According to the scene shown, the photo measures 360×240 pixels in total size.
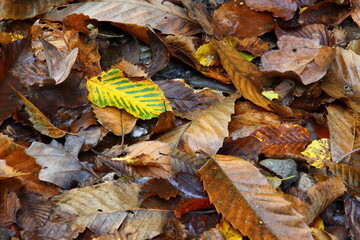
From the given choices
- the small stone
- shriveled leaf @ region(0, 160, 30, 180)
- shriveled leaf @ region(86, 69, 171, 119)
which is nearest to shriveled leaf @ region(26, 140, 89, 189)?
shriveled leaf @ region(0, 160, 30, 180)

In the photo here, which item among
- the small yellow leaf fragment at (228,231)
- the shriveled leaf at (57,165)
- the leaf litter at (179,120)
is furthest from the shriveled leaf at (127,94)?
the small yellow leaf fragment at (228,231)

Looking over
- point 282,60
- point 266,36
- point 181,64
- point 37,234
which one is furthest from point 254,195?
point 266,36

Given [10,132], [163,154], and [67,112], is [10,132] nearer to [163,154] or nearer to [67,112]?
[67,112]

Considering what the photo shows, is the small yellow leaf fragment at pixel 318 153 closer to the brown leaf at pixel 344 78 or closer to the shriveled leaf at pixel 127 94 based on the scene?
the brown leaf at pixel 344 78

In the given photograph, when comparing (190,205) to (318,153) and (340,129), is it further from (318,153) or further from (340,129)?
(340,129)

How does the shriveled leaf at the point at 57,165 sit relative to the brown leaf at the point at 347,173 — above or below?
above

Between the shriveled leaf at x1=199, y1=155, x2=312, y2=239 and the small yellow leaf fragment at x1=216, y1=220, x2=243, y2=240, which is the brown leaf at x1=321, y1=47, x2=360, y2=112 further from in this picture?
the small yellow leaf fragment at x1=216, y1=220, x2=243, y2=240
